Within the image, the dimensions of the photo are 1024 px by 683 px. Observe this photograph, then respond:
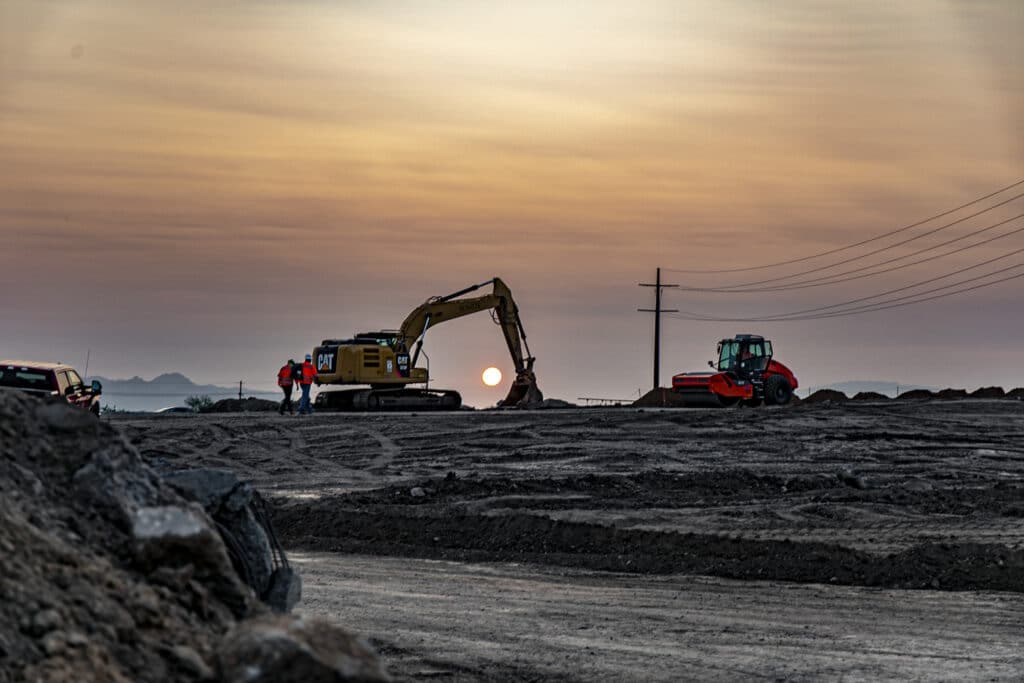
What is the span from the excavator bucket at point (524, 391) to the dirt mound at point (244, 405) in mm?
9743

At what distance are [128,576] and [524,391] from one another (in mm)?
48815

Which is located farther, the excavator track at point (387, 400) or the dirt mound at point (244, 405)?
the dirt mound at point (244, 405)

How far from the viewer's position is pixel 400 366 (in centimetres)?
5000

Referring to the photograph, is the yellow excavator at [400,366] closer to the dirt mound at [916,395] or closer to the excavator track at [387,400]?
the excavator track at [387,400]

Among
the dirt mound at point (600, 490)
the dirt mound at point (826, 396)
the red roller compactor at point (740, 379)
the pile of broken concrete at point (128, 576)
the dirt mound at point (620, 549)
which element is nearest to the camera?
the pile of broken concrete at point (128, 576)

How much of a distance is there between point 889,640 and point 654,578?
16.1 ft

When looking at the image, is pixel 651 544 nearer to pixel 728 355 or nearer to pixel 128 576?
pixel 128 576

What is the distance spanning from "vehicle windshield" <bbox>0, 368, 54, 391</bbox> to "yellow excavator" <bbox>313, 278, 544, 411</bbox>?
19915 mm

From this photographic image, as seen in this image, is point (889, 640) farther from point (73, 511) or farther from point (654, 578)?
point (73, 511)

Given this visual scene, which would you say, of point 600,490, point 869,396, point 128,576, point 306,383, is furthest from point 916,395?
point 128,576

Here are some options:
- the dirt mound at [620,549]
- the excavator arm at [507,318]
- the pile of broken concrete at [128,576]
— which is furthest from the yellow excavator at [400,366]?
the pile of broken concrete at [128,576]

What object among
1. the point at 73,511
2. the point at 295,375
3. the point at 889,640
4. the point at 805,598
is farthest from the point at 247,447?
the point at 73,511

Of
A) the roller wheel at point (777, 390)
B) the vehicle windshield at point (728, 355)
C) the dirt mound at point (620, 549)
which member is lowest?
the dirt mound at point (620, 549)

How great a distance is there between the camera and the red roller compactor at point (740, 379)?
50844 mm
